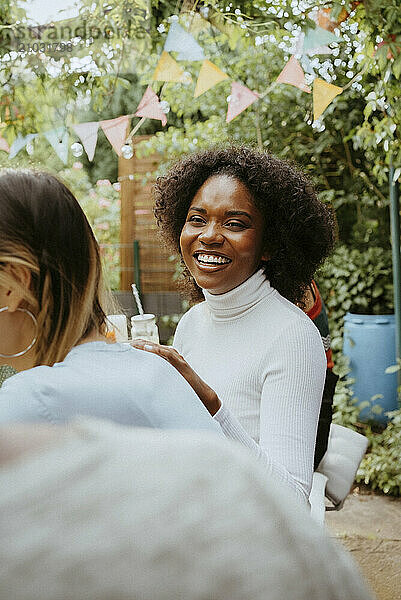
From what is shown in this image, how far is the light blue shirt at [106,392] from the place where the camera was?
806 millimetres

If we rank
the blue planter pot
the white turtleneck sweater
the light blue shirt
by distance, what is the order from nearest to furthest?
1. the light blue shirt
2. the white turtleneck sweater
3. the blue planter pot

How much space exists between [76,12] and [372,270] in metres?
2.47

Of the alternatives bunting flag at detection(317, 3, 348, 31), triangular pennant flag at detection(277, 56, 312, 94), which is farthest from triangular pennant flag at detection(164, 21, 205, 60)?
bunting flag at detection(317, 3, 348, 31)

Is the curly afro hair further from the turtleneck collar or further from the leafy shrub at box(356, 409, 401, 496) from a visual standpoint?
the leafy shrub at box(356, 409, 401, 496)

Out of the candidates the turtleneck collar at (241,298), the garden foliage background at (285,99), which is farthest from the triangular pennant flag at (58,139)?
the turtleneck collar at (241,298)

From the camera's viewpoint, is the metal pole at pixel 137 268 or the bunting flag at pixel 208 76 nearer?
the bunting flag at pixel 208 76

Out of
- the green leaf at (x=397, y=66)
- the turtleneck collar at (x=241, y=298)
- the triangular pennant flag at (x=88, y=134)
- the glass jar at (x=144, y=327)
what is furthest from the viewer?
the triangular pennant flag at (x=88, y=134)

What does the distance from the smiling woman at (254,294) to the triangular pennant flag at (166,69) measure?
1252 millimetres

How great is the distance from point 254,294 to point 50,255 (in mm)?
766

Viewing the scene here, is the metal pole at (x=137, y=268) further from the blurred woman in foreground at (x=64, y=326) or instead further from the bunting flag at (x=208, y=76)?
the blurred woman in foreground at (x=64, y=326)

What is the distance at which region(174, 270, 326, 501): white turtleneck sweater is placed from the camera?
4.23 feet

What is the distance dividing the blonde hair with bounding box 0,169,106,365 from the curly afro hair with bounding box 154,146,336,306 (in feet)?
2.52

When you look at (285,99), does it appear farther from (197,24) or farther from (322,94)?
(322,94)

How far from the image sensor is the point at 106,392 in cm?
84
